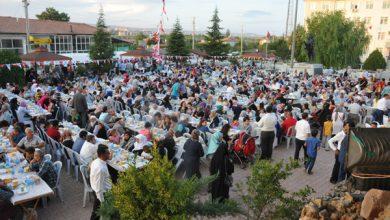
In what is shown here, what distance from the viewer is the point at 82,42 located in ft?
137

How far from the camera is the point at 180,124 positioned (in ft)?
33.7

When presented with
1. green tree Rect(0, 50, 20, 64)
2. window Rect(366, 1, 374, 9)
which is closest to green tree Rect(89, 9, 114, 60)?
green tree Rect(0, 50, 20, 64)

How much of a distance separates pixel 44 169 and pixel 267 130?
5.79 metres

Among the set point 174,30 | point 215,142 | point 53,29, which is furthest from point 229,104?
point 53,29

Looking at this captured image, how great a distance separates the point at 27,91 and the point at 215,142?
11.4 metres

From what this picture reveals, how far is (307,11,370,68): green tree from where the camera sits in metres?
35.2

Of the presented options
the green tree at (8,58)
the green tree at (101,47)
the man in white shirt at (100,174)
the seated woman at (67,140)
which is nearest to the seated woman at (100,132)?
the seated woman at (67,140)

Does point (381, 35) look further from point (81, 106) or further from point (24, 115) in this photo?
A: point (24, 115)

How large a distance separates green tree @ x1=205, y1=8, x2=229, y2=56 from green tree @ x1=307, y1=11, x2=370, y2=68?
40.5 feet

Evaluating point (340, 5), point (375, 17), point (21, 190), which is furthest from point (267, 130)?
point (340, 5)

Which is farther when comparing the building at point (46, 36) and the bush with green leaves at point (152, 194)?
the building at point (46, 36)

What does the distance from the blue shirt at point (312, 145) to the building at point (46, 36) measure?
30403 millimetres

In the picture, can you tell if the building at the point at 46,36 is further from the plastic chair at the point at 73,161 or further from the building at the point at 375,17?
the building at the point at 375,17

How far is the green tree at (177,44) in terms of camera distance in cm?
3984
